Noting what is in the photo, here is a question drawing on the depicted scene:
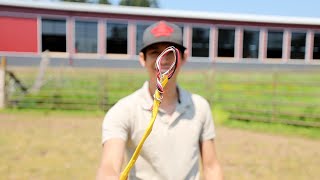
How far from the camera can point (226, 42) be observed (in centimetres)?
2047

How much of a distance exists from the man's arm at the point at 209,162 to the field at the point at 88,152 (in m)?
3.29

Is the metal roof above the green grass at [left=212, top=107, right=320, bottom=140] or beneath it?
above

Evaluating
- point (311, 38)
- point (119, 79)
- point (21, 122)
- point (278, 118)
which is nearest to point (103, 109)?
point (119, 79)

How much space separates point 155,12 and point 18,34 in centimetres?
638

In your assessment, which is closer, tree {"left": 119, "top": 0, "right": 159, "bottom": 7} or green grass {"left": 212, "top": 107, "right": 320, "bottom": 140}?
green grass {"left": 212, "top": 107, "right": 320, "bottom": 140}

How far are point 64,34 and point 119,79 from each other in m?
6.85

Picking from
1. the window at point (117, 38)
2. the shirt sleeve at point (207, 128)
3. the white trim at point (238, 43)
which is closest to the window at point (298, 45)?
the white trim at point (238, 43)

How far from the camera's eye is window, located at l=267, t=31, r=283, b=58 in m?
21.2

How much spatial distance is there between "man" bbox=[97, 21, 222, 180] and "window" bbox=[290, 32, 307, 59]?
21475mm

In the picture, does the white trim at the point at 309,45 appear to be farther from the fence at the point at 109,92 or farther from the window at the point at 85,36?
the window at the point at 85,36

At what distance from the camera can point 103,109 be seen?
1149cm

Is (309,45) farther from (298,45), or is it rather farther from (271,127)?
(271,127)

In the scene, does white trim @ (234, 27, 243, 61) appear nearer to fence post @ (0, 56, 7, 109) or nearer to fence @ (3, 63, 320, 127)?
fence @ (3, 63, 320, 127)

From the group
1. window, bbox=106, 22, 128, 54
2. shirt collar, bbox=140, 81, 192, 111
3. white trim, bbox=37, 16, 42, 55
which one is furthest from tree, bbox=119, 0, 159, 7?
shirt collar, bbox=140, 81, 192, 111
